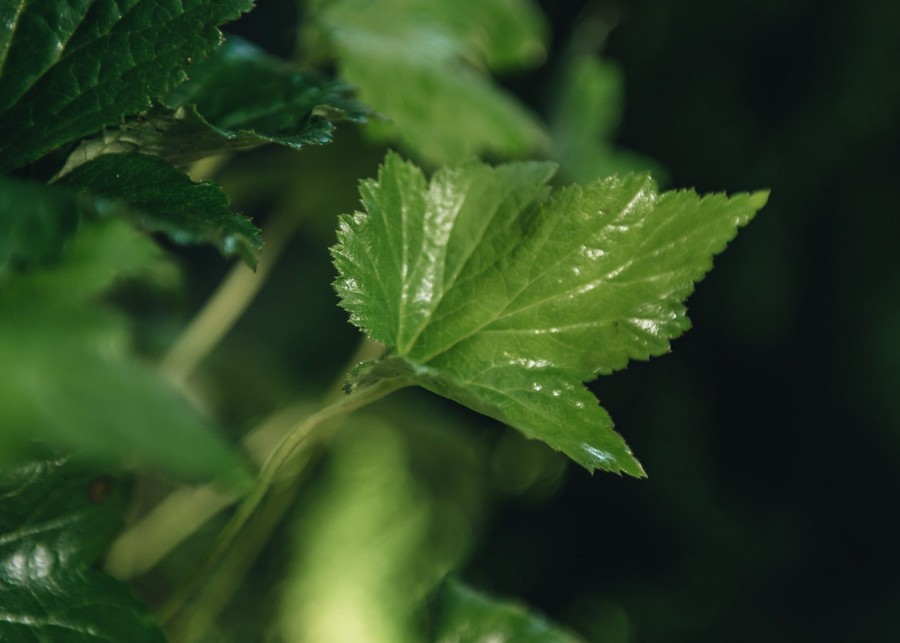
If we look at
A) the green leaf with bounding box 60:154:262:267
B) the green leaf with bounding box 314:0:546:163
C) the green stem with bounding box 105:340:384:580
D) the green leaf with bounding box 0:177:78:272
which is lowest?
the green stem with bounding box 105:340:384:580

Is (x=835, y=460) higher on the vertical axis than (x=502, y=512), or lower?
higher

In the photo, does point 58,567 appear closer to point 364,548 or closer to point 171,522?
point 171,522

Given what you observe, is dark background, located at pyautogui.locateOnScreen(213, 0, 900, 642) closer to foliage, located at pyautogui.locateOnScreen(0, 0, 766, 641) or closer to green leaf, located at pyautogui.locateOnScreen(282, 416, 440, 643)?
green leaf, located at pyautogui.locateOnScreen(282, 416, 440, 643)

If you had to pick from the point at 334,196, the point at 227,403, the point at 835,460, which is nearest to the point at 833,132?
the point at 835,460

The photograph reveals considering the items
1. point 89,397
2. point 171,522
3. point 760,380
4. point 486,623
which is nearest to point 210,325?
point 171,522

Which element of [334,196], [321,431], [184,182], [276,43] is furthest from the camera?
[276,43]

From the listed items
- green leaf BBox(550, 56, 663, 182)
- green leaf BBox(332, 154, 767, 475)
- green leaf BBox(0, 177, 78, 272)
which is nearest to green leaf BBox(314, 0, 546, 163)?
green leaf BBox(550, 56, 663, 182)

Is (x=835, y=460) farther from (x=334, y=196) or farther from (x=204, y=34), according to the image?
(x=204, y=34)
